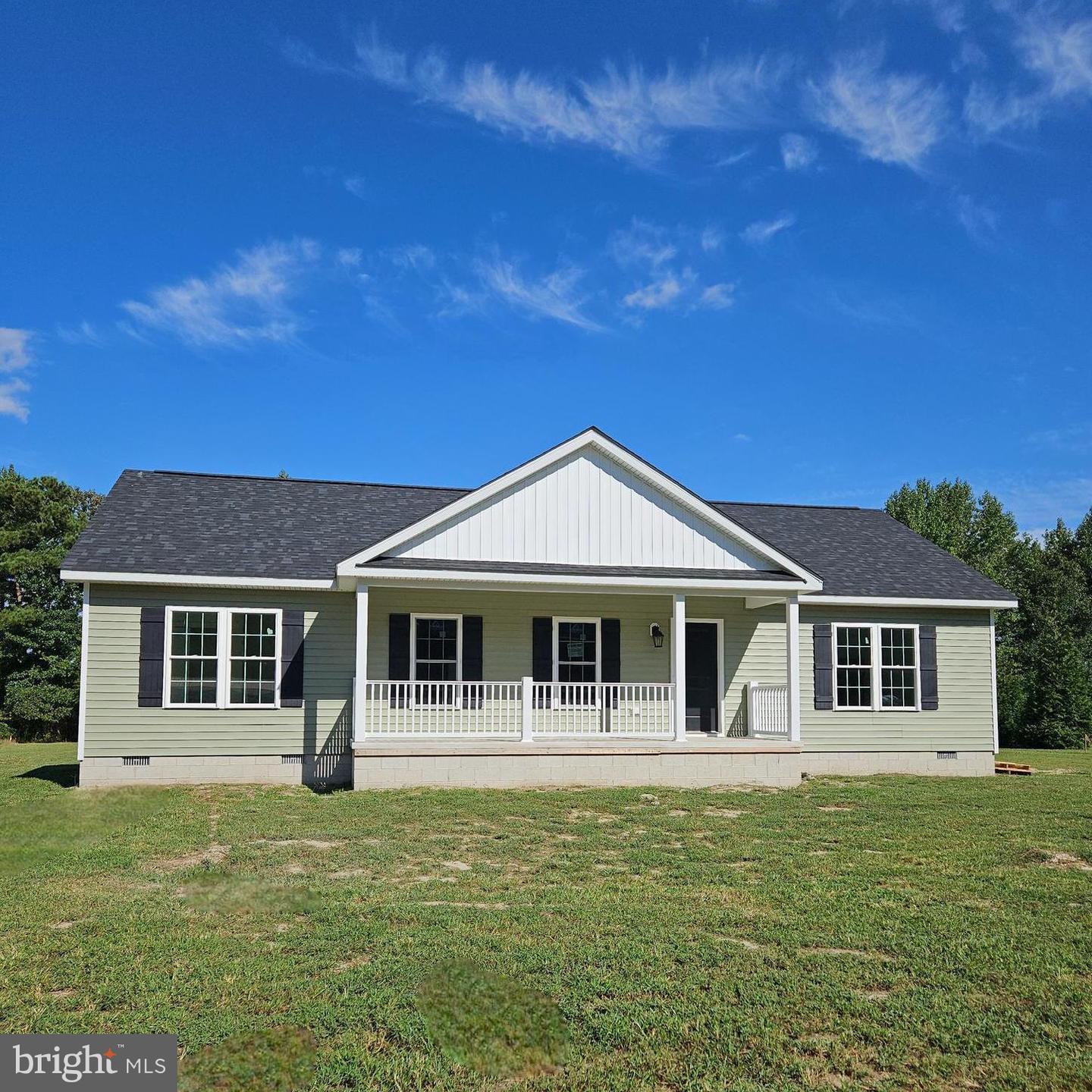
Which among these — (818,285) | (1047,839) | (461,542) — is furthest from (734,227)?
(1047,839)

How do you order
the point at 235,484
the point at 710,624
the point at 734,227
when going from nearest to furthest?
1. the point at 710,624
2. the point at 235,484
3. the point at 734,227

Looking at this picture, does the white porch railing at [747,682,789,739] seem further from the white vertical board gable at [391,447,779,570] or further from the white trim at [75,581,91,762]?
the white trim at [75,581,91,762]

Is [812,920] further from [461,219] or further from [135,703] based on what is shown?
[461,219]

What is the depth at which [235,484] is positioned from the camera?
63.6 ft

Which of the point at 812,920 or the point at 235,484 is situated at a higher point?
the point at 235,484

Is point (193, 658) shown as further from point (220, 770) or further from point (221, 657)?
point (220, 770)

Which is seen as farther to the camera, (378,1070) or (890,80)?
(890,80)

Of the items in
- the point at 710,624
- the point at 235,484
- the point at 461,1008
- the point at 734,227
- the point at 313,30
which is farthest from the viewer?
the point at 734,227

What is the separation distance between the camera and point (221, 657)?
51.5 ft

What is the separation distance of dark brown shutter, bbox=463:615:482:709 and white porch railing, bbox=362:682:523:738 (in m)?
0.03

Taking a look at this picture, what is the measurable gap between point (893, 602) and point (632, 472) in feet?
18.7

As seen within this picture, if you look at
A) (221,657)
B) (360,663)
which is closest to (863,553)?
(360,663)

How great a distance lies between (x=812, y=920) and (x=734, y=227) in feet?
60.6

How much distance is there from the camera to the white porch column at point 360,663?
1451 cm
